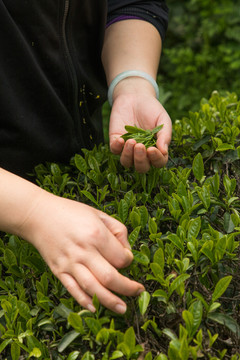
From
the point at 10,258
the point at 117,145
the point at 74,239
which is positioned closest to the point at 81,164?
the point at 117,145

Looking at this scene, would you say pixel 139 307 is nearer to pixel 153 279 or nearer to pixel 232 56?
pixel 153 279

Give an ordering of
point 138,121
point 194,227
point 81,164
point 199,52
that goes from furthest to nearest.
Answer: point 199,52 → point 138,121 → point 81,164 → point 194,227

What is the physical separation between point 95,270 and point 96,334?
0.16 meters

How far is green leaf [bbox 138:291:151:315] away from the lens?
1.19 meters

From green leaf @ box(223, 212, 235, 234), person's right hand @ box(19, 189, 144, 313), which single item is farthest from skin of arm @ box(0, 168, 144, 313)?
green leaf @ box(223, 212, 235, 234)

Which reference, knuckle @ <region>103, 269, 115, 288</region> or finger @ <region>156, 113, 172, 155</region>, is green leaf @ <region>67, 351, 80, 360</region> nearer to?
knuckle @ <region>103, 269, 115, 288</region>

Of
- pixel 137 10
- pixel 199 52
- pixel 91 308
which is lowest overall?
pixel 199 52

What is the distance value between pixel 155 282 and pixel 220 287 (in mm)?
198

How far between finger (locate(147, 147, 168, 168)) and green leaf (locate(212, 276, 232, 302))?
576 millimetres

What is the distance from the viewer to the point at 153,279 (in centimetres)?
130

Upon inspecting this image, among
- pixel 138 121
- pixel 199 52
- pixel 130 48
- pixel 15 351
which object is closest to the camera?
pixel 15 351

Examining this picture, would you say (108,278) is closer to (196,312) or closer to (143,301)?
A: (143,301)

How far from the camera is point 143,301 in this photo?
1.20 metres

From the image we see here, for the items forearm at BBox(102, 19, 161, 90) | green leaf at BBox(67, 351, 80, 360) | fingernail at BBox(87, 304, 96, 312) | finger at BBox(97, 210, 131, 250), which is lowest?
green leaf at BBox(67, 351, 80, 360)
